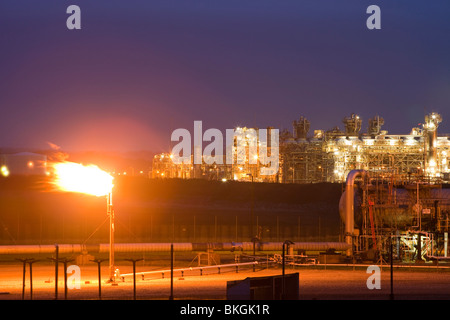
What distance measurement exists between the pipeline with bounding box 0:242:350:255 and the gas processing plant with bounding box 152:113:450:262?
215 cm

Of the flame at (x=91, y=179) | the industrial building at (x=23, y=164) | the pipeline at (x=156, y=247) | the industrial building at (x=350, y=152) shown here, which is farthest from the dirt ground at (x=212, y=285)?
the industrial building at (x=350, y=152)

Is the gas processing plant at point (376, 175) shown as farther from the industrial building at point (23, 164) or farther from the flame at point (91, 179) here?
the industrial building at point (23, 164)

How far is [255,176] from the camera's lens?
294ft

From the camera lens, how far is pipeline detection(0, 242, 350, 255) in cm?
3762

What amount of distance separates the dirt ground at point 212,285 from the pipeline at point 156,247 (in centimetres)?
272

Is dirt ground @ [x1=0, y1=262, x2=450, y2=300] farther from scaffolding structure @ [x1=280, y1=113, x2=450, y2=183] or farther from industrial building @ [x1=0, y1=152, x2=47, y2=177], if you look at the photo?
scaffolding structure @ [x1=280, y1=113, x2=450, y2=183]

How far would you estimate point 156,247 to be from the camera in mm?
39094

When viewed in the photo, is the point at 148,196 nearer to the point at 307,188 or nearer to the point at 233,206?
the point at 233,206

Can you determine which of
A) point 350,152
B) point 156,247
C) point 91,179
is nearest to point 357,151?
point 350,152

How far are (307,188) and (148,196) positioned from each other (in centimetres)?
1936

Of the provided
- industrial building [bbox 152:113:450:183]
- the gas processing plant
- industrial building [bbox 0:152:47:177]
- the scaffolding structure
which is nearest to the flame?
the gas processing plant

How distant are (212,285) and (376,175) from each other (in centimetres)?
1916

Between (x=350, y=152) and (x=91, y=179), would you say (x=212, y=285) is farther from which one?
(x=350, y=152)
